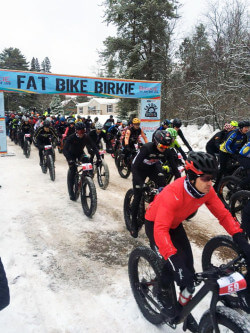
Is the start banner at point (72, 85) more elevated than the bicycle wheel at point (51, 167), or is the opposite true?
the start banner at point (72, 85)

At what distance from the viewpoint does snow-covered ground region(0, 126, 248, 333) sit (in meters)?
2.94

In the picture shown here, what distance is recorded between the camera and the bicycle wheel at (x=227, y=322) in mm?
1820

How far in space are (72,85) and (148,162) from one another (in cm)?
964

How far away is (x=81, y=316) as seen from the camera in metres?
3.01

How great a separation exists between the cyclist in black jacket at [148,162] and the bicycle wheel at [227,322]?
2.74 metres

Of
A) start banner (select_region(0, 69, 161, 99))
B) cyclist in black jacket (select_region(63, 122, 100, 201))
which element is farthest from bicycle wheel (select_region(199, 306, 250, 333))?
start banner (select_region(0, 69, 161, 99))

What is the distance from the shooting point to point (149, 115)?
47.3 ft

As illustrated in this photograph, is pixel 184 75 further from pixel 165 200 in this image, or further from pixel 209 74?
pixel 165 200

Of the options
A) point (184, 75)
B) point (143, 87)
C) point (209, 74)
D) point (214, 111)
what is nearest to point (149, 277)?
point (143, 87)

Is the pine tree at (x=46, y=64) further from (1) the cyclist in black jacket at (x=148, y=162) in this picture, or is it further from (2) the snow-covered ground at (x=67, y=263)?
(1) the cyclist in black jacket at (x=148, y=162)

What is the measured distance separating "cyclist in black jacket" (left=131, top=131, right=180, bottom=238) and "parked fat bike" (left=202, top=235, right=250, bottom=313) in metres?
1.65

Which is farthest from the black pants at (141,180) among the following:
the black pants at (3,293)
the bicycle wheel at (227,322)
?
the black pants at (3,293)

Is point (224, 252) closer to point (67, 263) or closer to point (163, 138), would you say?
point (163, 138)

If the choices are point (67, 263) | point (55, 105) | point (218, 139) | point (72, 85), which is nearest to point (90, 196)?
point (67, 263)
